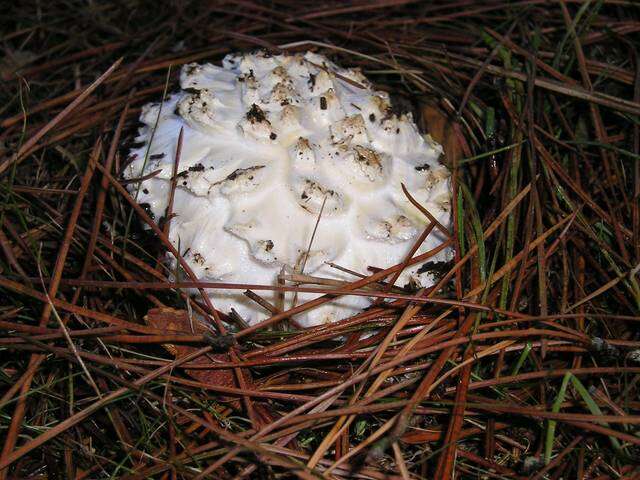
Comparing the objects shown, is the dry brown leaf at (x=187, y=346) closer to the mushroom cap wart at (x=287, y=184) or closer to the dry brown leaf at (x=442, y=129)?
the mushroom cap wart at (x=287, y=184)

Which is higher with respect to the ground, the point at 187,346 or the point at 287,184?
the point at 287,184

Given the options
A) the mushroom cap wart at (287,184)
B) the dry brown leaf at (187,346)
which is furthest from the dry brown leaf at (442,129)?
the dry brown leaf at (187,346)

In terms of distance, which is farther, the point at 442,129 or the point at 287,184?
the point at 442,129

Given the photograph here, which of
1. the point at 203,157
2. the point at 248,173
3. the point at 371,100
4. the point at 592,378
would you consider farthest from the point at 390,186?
the point at 592,378

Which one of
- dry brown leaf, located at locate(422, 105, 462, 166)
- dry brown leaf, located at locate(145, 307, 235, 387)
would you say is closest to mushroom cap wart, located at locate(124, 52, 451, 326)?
dry brown leaf, located at locate(145, 307, 235, 387)

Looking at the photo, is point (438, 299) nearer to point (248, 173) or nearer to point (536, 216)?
point (536, 216)

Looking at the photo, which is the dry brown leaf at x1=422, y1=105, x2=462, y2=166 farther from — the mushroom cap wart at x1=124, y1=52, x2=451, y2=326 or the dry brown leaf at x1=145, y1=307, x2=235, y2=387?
the dry brown leaf at x1=145, y1=307, x2=235, y2=387

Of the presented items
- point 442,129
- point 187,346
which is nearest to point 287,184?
point 187,346

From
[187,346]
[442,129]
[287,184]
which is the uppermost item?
[442,129]

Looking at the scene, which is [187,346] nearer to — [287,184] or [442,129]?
[287,184]
